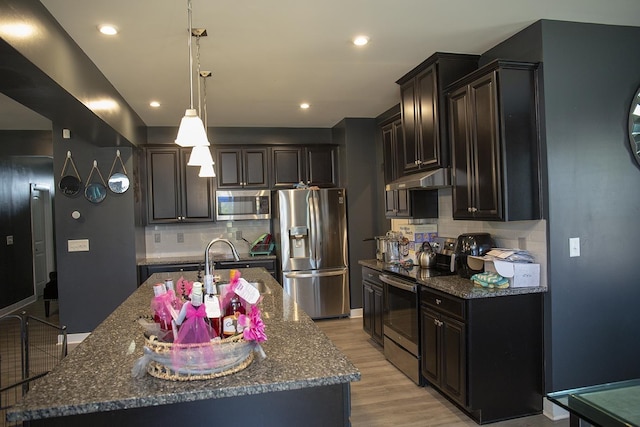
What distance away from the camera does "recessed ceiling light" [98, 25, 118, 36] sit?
2.63 m

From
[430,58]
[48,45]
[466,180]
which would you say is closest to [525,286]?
[466,180]

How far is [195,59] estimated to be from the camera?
10.5 ft

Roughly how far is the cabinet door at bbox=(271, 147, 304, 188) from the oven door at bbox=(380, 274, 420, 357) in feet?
7.50

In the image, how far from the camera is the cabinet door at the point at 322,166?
18.8 ft

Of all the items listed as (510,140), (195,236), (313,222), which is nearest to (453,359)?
(510,140)

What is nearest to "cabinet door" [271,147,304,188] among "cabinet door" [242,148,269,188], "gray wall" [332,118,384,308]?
"cabinet door" [242,148,269,188]

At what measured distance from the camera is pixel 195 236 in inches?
225

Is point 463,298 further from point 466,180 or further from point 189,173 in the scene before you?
point 189,173

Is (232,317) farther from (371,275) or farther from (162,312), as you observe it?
(371,275)

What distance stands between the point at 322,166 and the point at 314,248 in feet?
3.86

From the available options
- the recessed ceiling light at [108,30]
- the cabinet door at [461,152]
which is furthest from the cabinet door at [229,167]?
the cabinet door at [461,152]

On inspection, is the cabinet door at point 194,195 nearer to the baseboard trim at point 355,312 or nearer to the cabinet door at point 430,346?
the baseboard trim at point 355,312

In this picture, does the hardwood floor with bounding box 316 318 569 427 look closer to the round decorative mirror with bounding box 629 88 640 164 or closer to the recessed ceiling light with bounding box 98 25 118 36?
the round decorative mirror with bounding box 629 88 640 164

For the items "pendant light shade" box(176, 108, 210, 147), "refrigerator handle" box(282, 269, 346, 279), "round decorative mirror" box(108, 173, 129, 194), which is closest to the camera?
"pendant light shade" box(176, 108, 210, 147)
